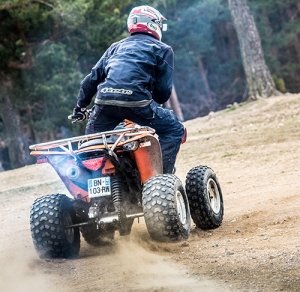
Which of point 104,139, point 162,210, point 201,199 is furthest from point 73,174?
point 201,199

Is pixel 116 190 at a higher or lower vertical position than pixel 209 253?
higher

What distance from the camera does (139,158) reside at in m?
6.06

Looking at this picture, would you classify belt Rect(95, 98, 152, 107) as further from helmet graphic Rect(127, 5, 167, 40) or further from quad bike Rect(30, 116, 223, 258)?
helmet graphic Rect(127, 5, 167, 40)

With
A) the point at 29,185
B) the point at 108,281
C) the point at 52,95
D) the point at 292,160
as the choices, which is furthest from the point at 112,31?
the point at 108,281

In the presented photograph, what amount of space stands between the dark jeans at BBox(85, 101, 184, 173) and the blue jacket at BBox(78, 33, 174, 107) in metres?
0.12

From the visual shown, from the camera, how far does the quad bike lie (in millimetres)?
5641

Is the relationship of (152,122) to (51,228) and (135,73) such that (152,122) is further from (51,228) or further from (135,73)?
(51,228)

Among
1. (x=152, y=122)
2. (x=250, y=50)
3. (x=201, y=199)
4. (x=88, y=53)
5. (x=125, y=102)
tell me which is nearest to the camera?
(x=125, y=102)

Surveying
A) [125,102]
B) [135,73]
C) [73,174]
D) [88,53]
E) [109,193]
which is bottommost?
[109,193]

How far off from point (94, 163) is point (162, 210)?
755 mm

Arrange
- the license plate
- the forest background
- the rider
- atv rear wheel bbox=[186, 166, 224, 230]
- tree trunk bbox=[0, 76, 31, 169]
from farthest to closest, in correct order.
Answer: tree trunk bbox=[0, 76, 31, 169] < the forest background < atv rear wheel bbox=[186, 166, 224, 230] < the rider < the license plate

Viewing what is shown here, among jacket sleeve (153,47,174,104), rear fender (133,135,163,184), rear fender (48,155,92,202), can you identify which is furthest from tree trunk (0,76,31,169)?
rear fender (133,135,163,184)

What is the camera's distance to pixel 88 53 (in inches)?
941

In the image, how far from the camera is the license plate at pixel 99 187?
585cm
